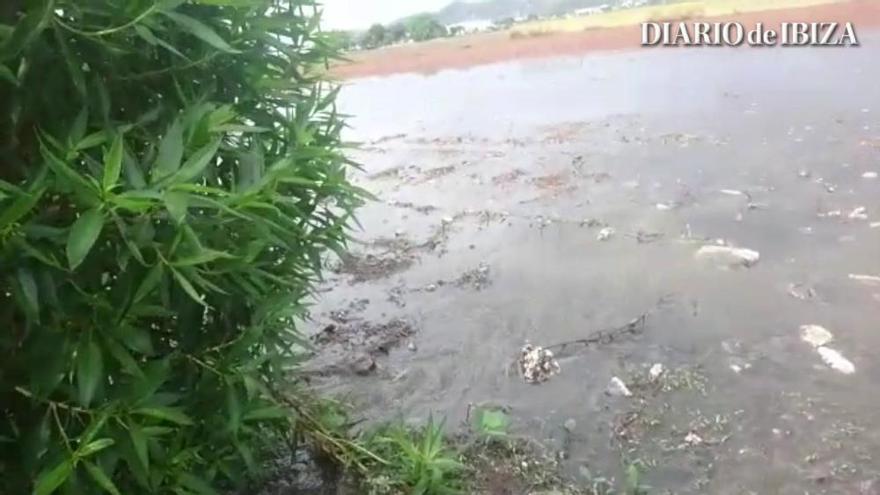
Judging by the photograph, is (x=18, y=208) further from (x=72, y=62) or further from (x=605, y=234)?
(x=605, y=234)

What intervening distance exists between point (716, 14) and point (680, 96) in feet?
1.82

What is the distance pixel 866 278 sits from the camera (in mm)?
2160

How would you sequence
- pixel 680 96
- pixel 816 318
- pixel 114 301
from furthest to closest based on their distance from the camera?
pixel 680 96, pixel 816 318, pixel 114 301

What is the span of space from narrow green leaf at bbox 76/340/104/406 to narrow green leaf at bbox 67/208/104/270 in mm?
158

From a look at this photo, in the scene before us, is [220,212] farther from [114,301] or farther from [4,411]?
[4,411]

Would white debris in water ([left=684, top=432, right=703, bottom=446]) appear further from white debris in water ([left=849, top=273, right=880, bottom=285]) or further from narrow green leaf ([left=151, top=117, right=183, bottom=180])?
narrow green leaf ([left=151, top=117, right=183, bottom=180])

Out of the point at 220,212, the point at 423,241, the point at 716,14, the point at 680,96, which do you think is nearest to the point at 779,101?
the point at 680,96

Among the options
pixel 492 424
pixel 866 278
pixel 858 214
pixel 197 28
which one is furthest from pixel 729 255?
pixel 197 28

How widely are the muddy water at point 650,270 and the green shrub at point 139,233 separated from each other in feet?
1.95

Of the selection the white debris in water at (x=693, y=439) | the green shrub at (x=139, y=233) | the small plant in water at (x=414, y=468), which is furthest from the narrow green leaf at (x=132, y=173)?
the white debris in water at (x=693, y=439)

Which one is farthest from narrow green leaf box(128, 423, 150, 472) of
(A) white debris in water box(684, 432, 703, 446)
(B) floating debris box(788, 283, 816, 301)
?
(B) floating debris box(788, 283, 816, 301)

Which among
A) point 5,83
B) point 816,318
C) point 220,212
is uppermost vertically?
point 5,83

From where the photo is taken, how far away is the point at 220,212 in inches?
35.8

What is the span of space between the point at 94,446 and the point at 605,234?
1.97 metres
